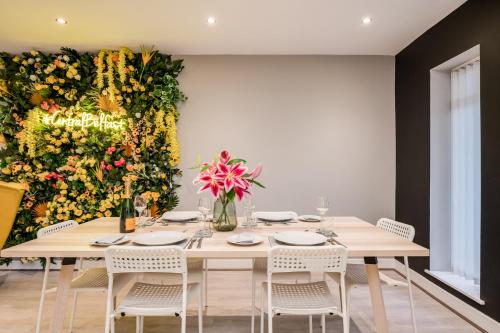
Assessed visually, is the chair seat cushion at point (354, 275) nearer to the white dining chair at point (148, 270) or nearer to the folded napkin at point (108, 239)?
the white dining chair at point (148, 270)

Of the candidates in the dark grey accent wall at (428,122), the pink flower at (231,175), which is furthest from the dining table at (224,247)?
the dark grey accent wall at (428,122)

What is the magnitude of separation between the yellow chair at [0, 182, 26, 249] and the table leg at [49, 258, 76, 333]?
1.74m

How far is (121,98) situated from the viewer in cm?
381

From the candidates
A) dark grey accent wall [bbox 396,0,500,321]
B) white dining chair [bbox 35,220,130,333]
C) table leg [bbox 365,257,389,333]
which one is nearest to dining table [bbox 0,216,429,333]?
table leg [bbox 365,257,389,333]

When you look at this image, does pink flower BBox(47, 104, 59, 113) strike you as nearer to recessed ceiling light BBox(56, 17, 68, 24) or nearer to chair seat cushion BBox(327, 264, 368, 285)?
recessed ceiling light BBox(56, 17, 68, 24)

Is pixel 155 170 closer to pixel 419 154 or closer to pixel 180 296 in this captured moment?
pixel 180 296

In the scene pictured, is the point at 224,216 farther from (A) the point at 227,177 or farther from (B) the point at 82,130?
(B) the point at 82,130

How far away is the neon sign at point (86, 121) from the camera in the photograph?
3797mm

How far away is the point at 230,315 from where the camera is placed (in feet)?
8.99

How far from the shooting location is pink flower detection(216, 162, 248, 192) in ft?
6.61

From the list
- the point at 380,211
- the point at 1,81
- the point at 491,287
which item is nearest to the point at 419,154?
the point at 380,211

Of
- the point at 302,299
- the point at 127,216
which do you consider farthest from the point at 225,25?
the point at 302,299

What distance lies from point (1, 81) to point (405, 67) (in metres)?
4.75

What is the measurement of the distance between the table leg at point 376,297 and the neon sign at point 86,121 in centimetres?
310
